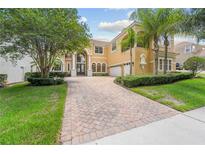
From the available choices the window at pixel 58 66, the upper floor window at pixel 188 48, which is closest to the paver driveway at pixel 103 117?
the window at pixel 58 66

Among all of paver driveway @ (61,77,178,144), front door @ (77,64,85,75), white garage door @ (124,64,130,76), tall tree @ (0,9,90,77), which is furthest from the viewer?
front door @ (77,64,85,75)

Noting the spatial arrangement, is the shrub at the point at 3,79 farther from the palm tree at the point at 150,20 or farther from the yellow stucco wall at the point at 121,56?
the palm tree at the point at 150,20

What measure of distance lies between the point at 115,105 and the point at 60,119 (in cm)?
279

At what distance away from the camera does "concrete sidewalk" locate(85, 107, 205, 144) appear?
13.5 ft

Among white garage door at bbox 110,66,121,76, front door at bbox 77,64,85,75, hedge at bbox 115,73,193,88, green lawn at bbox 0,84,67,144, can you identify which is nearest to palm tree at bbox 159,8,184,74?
hedge at bbox 115,73,193,88

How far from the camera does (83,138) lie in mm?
4266

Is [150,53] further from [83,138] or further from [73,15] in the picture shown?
[83,138]

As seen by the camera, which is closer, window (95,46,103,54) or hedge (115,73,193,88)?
hedge (115,73,193,88)

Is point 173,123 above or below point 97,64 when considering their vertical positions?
below

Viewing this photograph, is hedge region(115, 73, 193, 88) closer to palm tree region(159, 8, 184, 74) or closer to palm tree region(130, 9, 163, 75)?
palm tree region(159, 8, 184, 74)

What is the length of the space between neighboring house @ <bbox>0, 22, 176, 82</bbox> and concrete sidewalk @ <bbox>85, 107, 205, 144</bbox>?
15.9 m

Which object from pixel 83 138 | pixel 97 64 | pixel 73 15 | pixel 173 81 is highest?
pixel 73 15
